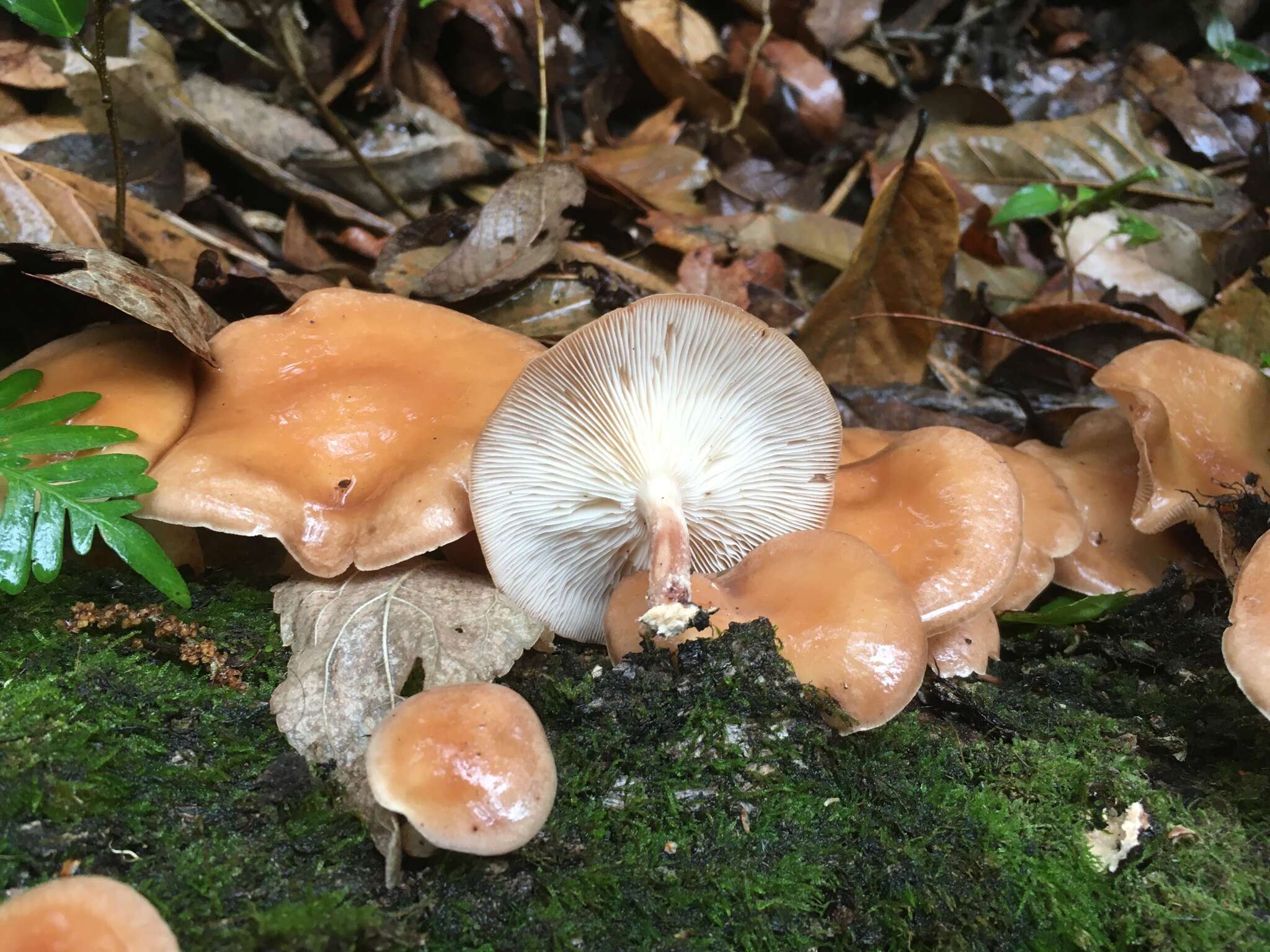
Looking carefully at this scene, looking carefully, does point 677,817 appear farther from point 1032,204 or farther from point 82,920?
point 1032,204

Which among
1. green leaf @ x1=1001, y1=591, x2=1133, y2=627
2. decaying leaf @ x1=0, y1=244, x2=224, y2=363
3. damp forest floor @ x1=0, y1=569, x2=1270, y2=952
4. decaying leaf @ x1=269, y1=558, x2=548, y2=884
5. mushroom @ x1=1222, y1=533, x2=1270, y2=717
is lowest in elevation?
green leaf @ x1=1001, y1=591, x2=1133, y2=627

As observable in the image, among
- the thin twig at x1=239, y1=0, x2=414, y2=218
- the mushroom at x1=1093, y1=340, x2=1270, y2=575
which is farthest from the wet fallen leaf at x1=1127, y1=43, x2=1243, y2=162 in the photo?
the thin twig at x1=239, y1=0, x2=414, y2=218

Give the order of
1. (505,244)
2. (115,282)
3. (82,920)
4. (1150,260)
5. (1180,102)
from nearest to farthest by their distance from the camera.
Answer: (82,920)
(115,282)
(505,244)
(1150,260)
(1180,102)

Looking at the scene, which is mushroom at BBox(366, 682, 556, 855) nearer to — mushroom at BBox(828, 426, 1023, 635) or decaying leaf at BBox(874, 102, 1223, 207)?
mushroom at BBox(828, 426, 1023, 635)

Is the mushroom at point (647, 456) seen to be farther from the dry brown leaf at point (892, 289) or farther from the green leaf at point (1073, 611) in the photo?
the dry brown leaf at point (892, 289)

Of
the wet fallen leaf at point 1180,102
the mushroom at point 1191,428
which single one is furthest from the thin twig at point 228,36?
the wet fallen leaf at point 1180,102

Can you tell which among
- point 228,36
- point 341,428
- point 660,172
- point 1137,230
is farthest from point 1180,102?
point 341,428
